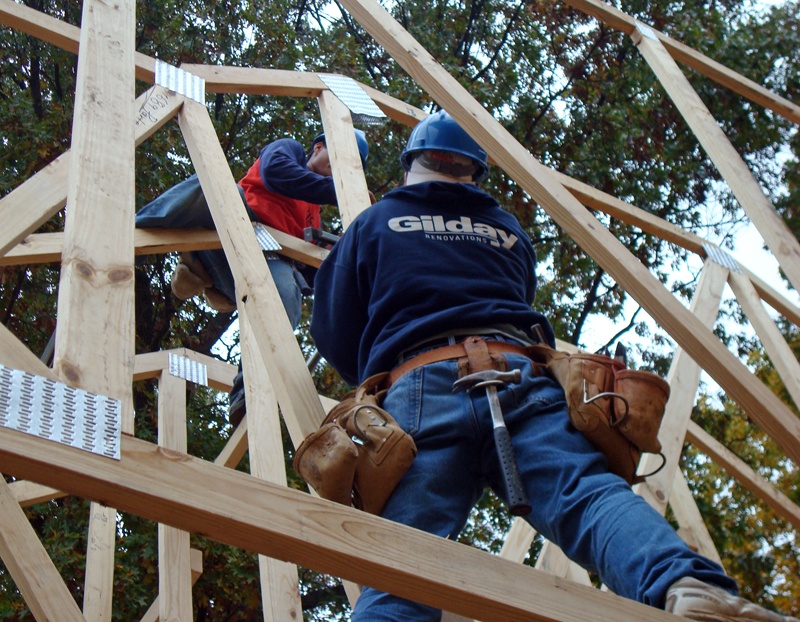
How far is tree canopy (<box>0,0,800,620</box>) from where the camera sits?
9258mm

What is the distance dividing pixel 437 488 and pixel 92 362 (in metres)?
0.87

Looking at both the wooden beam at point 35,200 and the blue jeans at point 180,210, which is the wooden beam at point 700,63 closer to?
the blue jeans at point 180,210

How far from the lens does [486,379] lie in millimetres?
2631

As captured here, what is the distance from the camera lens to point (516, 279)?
3.10 m

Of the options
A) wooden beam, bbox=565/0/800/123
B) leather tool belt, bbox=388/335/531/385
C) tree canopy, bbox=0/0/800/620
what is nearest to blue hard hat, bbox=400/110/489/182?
leather tool belt, bbox=388/335/531/385

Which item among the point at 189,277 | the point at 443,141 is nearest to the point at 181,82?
the point at 189,277

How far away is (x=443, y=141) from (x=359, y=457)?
1.16 m

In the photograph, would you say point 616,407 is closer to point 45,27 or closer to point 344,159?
point 344,159

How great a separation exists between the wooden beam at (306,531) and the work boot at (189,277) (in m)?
3.32

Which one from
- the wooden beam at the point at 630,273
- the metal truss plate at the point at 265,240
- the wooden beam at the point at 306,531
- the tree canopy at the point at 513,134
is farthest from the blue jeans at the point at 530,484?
the tree canopy at the point at 513,134

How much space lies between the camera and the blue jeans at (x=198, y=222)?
4.75 metres

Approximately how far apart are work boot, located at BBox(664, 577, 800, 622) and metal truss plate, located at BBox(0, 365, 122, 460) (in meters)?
1.08

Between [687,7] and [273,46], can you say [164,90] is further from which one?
[687,7]

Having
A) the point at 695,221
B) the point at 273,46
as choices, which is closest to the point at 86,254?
the point at 273,46
